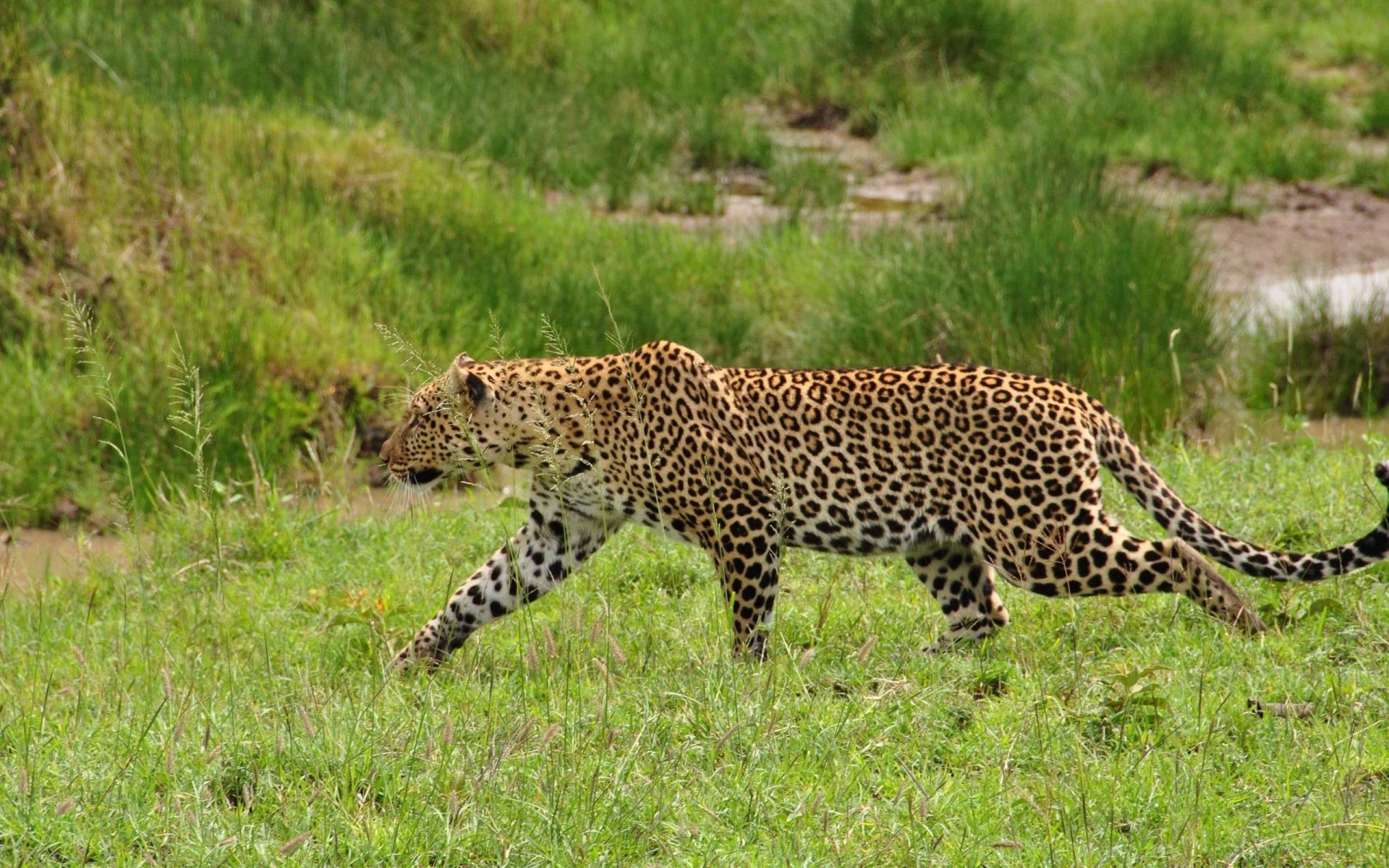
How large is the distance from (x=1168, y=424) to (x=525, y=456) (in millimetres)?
3765

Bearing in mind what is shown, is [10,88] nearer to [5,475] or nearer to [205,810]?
[5,475]

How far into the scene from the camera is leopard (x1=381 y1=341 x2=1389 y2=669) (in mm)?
5773

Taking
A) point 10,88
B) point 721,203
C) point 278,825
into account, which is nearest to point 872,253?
point 721,203

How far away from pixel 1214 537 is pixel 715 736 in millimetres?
1909

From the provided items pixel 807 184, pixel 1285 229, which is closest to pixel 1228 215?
pixel 1285 229

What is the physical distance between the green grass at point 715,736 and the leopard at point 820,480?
0.22 metres

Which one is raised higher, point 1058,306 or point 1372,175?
point 1058,306

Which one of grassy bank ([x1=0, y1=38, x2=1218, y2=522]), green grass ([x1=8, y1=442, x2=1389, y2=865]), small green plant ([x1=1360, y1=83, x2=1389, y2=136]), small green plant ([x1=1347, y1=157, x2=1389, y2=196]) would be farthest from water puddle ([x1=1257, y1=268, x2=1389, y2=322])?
green grass ([x1=8, y1=442, x2=1389, y2=865])

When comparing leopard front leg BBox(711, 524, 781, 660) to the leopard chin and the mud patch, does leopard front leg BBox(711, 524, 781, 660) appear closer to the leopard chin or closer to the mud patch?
the leopard chin

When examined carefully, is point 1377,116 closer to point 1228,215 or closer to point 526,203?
point 1228,215

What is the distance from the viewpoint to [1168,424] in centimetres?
880

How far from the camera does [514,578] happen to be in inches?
239

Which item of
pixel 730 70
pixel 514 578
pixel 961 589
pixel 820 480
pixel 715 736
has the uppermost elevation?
pixel 820 480

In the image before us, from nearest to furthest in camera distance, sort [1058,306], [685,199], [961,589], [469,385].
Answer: [961,589] < [469,385] < [1058,306] < [685,199]
